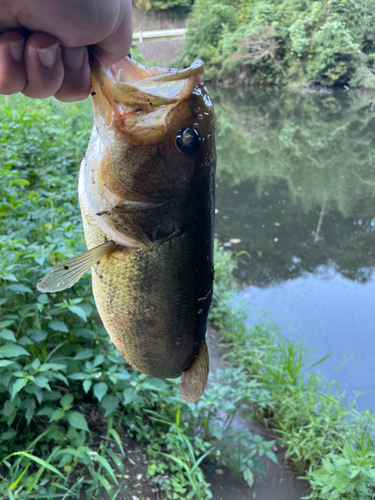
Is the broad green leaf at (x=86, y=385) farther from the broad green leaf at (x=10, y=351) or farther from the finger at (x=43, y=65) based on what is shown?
the finger at (x=43, y=65)

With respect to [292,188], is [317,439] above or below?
above

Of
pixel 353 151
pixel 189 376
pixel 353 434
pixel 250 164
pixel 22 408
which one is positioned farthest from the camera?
pixel 353 151

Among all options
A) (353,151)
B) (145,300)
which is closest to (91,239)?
(145,300)

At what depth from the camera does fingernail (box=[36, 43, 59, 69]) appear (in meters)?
0.95

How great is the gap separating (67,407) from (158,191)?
1.45 metres

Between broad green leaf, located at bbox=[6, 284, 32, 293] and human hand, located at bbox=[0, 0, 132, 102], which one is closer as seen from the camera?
human hand, located at bbox=[0, 0, 132, 102]

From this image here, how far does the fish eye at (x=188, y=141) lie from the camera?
1.04 meters

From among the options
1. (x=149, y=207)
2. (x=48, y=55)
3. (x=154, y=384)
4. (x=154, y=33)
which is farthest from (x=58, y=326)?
(x=154, y=33)

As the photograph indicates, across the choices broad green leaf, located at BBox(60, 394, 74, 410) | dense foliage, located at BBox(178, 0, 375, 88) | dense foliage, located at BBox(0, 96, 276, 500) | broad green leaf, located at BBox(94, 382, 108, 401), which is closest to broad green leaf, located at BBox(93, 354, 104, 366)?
dense foliage, located at BBox(0, 96, 276, 500)

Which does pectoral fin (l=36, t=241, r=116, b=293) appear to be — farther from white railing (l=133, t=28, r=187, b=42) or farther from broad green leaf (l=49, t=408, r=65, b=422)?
white railing (l=133, t=28, r=187, b=42)

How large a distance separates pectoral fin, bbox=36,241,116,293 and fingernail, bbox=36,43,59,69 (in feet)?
1.72

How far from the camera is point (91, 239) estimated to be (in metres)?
1.18

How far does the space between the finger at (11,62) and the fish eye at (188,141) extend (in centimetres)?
48

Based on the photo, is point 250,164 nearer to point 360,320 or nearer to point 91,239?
point 360,320
